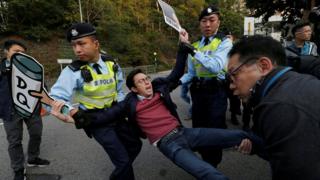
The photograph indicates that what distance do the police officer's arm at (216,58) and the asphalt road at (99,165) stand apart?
1.44 metres

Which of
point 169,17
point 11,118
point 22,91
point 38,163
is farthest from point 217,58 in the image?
point 38,163

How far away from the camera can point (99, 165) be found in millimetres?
4496

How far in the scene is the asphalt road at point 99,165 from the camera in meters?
3.99

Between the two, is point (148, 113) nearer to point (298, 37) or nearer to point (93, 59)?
point (93, 59)

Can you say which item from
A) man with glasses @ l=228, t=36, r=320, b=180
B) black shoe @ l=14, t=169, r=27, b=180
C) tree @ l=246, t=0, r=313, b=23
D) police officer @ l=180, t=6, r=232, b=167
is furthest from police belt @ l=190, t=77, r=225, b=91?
tree @ l=246, t=0, r=313, b=23

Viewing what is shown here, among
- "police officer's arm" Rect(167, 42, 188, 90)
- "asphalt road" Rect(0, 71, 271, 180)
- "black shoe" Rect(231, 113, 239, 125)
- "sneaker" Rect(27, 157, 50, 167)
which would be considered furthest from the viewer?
"black shoe" Rect(231, 113, 239, 125)

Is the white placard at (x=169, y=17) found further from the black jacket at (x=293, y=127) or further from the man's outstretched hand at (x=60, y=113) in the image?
the black jacket at (x=293, y=127)

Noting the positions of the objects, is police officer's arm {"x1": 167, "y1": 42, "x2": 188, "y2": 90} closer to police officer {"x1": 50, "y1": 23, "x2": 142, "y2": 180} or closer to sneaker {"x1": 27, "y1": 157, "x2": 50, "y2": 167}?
police officer {"x1": 50, "y1": 23, "x2": 142, "y2": 180}

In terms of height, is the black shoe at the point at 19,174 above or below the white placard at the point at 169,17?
below

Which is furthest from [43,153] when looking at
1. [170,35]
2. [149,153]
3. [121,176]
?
[170,35]

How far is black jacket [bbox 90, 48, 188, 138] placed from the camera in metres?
2.97

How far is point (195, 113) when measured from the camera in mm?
3578

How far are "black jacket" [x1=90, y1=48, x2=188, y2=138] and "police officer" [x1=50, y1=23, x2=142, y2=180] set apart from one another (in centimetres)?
7

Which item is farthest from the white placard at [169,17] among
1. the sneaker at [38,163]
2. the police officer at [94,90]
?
the sneaker at [38,163]
